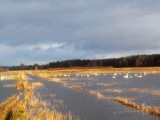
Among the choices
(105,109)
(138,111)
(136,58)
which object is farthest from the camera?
(136,58)

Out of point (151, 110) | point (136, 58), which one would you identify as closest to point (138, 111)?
point (151, 110)

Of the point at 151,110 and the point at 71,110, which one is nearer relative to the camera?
the point at 151,110

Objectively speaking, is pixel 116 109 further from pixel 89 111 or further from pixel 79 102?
pixel 79 102

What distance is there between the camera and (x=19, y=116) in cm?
2472

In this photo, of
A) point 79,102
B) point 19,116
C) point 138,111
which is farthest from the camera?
point 79,102

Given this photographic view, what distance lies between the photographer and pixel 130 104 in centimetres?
3406

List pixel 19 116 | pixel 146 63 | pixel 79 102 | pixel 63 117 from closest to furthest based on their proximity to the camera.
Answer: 1. pixel 19 116
2. pixel 63 117
3. pixel 79 102
4. pixel 146 63

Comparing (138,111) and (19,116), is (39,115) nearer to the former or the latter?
(19,116)

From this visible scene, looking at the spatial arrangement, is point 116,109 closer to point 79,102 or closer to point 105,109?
point 105,109

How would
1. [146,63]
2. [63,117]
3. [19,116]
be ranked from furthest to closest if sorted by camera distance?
1. [146,63]
2. [63,117]
3. [19,116]

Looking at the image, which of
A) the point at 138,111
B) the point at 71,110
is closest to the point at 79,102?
the point at 71,110

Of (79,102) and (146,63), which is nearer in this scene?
(79,102)

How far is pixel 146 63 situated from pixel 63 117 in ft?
497

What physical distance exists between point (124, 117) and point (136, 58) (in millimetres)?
162664
